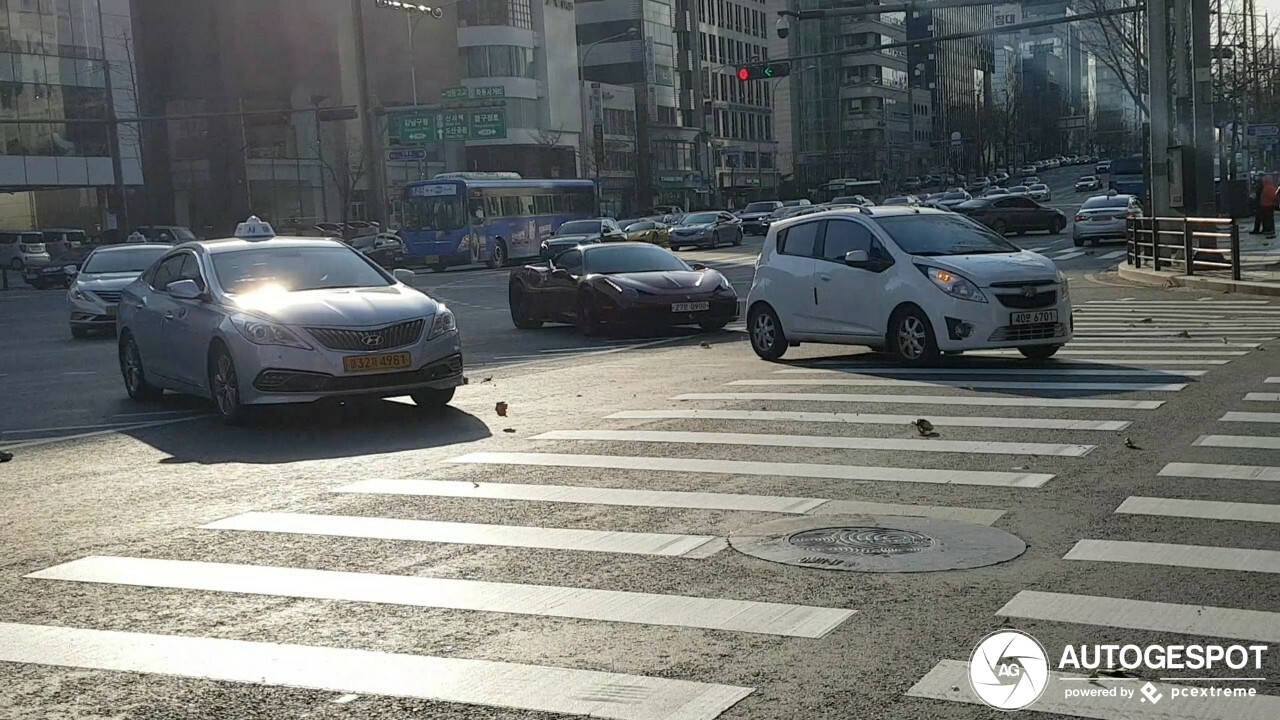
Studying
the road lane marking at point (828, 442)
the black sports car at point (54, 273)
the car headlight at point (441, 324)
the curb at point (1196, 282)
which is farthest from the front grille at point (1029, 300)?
the black sports car at point (54, 273)

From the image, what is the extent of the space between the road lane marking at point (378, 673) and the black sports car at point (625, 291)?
15.2 metres

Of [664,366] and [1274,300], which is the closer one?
[664,366]

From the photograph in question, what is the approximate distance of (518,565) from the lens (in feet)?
22.3

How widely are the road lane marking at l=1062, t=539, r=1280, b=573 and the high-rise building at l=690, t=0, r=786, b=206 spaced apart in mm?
111303

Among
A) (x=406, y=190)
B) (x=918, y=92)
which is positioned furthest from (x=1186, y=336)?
(x=918, y=92)

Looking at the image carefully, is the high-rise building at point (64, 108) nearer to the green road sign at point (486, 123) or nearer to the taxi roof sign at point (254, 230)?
the green road sign at point (486, 123)

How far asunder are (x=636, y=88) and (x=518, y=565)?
4237 inches

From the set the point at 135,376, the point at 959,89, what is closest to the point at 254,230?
the point at 135,376

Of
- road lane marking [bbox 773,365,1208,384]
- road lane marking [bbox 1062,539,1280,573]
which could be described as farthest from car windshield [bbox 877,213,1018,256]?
road lane marking [bbox 1062,539,1280,573]

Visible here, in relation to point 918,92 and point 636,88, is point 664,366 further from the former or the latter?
point 918,92

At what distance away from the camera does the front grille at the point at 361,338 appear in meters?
12.3

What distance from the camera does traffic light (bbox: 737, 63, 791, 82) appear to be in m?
40.2

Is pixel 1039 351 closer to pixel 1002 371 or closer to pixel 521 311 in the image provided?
pixel 1002 371

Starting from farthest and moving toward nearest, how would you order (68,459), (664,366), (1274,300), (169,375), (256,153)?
1. (256,153)
2. (1274,300)
3. (664,366)
4. (169,375)
5. (68,459)
